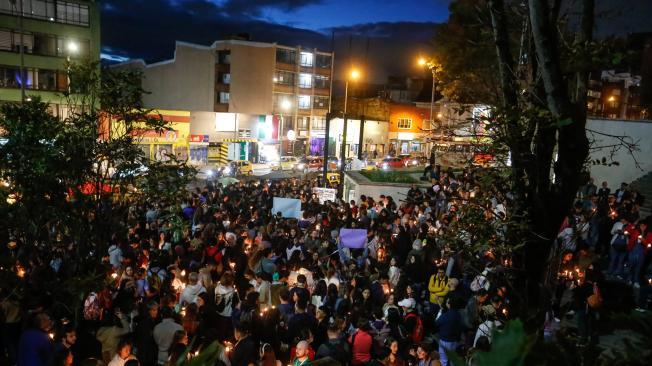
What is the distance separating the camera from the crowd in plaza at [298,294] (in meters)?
6.01

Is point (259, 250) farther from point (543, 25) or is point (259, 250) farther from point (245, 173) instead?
point (245, 173)

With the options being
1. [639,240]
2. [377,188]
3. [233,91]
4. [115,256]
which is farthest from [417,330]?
[233,91]

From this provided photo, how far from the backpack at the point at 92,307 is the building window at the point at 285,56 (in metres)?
47.0

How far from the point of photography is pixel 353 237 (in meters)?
11.9

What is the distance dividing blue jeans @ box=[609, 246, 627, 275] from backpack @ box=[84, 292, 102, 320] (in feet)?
34.7

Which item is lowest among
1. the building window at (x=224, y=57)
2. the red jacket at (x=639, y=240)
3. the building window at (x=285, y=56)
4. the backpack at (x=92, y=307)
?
the backpack at (x=92, y=307)

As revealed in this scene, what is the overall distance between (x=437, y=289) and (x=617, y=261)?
4813mm

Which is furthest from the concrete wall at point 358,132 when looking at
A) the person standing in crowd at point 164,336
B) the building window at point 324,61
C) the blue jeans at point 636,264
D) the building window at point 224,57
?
the person standing in crowd at point 164,336

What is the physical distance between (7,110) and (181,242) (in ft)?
15.7

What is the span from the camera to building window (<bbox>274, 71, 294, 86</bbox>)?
52.7m

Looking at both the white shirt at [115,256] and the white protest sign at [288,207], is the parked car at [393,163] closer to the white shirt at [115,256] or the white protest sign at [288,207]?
the white protest sign at [288,207]

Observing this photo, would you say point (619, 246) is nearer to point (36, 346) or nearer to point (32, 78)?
point (36, 346)

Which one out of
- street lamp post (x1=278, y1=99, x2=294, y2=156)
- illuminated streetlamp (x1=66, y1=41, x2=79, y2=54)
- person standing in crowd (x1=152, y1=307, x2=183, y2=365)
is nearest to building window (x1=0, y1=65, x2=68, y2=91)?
illuminated streetlamp (x1=66, y1=41, x2=79, y2=54)

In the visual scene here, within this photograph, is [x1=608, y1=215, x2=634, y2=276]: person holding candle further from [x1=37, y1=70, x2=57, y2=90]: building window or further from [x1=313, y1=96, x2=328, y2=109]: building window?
[x1=313, y1=96, x2=328, y2=109]: building window
